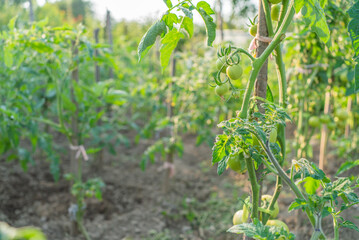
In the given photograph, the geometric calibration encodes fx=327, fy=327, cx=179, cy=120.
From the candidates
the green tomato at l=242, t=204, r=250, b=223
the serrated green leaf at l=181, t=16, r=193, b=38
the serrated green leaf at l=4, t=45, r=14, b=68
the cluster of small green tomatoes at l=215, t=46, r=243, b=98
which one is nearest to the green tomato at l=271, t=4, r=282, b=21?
the cluster of small green tomatoes at l=215, t=46, r=243, b=98

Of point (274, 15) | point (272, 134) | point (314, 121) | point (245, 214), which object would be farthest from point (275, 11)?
point (314, 121)

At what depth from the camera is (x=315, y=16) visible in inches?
31.7

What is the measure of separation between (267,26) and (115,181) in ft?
7.84

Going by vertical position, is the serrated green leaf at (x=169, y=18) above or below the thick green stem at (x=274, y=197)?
above

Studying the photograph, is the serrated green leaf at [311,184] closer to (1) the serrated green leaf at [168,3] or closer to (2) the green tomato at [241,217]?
(2) the green tomato at [241,217]

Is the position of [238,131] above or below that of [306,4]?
below

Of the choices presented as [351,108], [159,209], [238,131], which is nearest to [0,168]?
[159,209]

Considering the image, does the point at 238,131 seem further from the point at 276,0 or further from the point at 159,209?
the point at 159,209

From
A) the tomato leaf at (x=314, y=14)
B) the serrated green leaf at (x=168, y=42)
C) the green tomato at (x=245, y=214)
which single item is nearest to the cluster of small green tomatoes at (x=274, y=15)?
the tomato leaf at (x=314, y=14)

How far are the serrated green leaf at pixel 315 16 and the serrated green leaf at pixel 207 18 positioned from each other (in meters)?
0.22

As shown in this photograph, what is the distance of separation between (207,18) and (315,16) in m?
0.27

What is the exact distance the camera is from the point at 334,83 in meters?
2.31

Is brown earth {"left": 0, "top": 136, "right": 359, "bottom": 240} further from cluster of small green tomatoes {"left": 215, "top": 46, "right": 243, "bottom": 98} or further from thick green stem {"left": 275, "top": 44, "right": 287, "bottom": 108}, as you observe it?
cluster of small green tomatoes {"left": 215, "top": 46, "right": 243, "bottom": 98}

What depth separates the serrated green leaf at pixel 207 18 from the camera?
0.85 meters
